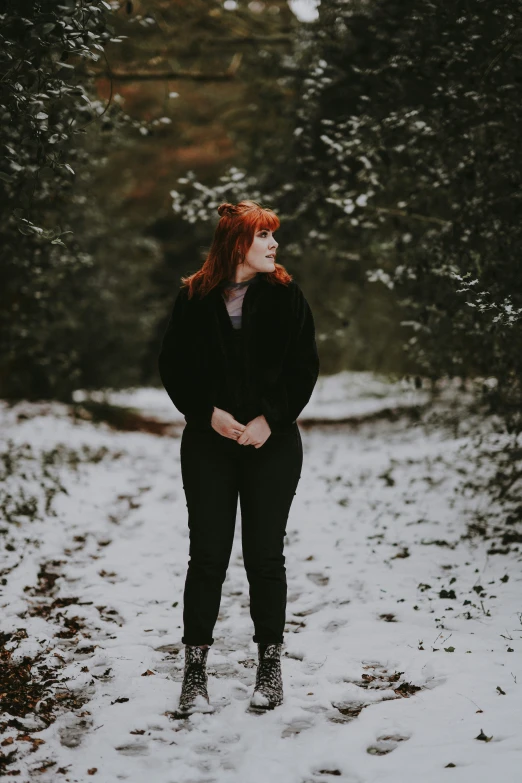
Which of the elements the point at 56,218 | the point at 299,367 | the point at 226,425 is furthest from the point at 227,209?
the point at 56,218

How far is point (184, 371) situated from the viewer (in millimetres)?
3604

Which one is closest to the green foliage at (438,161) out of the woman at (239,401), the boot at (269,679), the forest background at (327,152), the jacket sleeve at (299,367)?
the forest background at (327,152)

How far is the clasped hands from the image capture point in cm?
349

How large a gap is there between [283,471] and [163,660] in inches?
55.4

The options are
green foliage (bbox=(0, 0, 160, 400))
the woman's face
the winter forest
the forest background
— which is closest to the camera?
the winter forest

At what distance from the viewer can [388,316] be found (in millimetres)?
13570

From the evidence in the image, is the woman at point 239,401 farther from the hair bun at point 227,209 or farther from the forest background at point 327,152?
the forest background at point 327,152

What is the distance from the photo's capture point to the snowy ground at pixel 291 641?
3188mm

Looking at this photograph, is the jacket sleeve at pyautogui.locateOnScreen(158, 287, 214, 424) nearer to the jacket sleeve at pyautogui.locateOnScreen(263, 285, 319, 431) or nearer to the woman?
the woman

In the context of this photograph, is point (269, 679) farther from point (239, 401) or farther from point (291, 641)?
point (239, 401)

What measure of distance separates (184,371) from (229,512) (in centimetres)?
68

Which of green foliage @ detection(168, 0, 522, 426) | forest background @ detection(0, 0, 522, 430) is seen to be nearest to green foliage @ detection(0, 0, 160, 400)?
forest background @ detection(0, 0, 522, 430)

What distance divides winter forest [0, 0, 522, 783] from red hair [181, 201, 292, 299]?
87cm

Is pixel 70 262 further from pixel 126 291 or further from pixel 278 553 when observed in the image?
pixel 278 553
